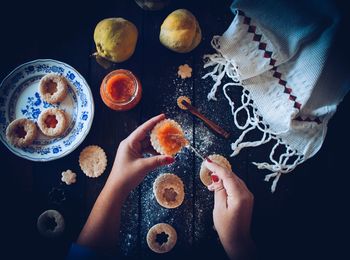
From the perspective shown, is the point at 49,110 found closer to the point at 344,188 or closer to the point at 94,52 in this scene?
the point at 94,52

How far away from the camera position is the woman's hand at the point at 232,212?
1.24 meters

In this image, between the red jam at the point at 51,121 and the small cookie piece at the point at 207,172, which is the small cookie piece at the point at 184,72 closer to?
the small cookie piece at the point at 207,172

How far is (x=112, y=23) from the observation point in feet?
4.44

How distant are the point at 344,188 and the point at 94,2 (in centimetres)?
130

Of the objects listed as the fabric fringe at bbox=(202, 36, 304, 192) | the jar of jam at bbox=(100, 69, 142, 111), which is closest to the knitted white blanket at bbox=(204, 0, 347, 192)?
the fabric fringe at bbox=(202, 36, 304, 192)

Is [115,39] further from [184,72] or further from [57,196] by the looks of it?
[57,196]

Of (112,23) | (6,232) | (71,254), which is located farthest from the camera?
(6,232)

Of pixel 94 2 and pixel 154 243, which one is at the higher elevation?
pixel 94 2

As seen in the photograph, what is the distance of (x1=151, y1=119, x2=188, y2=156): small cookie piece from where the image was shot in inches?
52.0

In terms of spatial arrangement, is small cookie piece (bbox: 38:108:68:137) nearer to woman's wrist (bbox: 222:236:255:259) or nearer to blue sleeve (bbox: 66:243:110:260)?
blue sleeve (bbox: 66:243:110:260)

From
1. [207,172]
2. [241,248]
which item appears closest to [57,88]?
[207,172]

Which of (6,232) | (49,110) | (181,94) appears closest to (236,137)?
(181,94)

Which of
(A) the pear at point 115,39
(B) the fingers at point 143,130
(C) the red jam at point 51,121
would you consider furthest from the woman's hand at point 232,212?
(C) the red jam at point 51,121

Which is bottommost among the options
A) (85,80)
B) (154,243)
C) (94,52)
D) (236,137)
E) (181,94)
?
(154,243)
